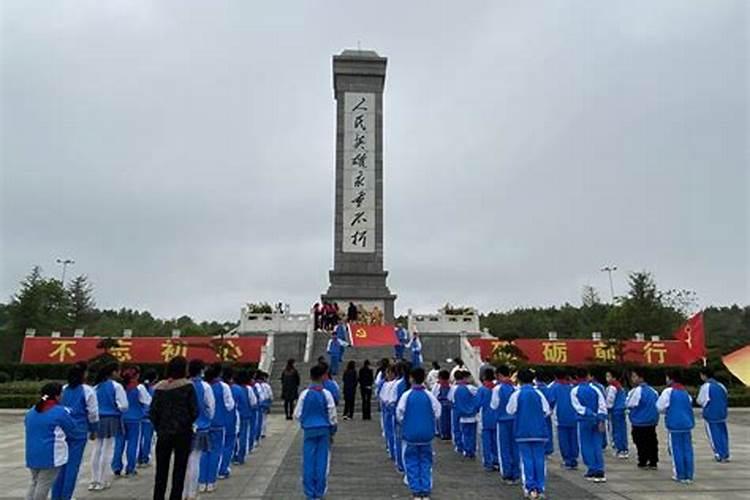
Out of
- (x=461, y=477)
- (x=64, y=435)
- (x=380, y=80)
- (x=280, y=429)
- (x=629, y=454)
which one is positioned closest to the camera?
(x=64, y=435)

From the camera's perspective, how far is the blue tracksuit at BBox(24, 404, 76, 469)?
623 cm

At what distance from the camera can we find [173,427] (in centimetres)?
646

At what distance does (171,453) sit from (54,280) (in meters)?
41.0

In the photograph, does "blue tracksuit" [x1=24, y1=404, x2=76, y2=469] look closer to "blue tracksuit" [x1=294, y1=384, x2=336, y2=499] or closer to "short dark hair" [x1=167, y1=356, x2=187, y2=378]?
"short dark hair" [x1=167, y1=356, x2=187, y2=378]

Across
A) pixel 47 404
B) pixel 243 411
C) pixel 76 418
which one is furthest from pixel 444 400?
pixel 47 404

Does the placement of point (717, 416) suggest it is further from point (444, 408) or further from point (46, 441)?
point (46, 441)

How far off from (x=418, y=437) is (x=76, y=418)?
12.8 ft

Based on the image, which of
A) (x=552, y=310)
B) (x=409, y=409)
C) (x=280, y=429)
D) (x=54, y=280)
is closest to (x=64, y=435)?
(x=409, y=409)

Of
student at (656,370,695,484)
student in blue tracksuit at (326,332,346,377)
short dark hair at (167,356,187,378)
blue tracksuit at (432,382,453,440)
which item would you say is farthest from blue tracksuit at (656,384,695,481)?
student in blue tracksuit at (326,332,346,377)

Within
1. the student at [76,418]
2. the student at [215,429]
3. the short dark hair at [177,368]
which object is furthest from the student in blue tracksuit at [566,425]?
the student at [76,418]

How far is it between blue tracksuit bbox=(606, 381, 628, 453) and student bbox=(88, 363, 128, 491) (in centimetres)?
792

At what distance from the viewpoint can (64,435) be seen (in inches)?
254

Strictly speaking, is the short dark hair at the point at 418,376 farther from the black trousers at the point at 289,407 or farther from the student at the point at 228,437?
the black trousers at the point at 289,407

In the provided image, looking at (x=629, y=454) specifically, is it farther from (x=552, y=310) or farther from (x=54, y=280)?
(x=552, y=310)
